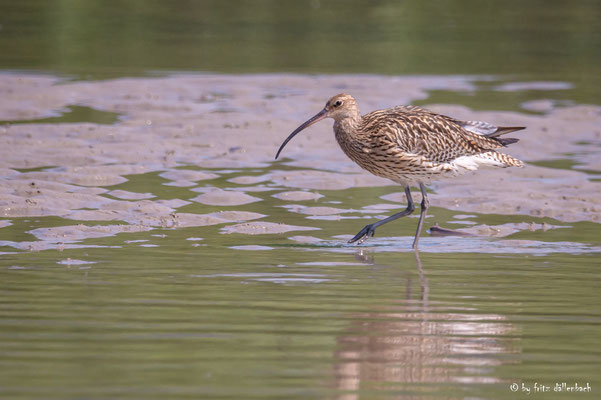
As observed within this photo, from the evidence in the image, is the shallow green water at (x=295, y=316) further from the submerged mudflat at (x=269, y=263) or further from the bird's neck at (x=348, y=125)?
the bird's neck at (x=348, y=125)

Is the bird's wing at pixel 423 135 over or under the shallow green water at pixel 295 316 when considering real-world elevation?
over

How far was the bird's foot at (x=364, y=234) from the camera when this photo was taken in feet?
31.8

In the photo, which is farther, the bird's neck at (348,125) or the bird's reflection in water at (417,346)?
the bird's neck at (348,125)

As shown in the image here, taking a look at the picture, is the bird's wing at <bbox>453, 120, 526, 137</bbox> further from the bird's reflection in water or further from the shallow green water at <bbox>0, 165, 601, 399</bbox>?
the bird's reflection in water

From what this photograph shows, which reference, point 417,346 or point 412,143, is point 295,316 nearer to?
point 417,346

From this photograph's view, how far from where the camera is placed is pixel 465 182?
12547 mm

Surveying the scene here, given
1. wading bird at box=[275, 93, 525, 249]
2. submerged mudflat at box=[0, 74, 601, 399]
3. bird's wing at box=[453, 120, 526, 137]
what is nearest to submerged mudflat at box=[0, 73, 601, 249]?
submerged mudflat at box=[0, 74, 601, 399]

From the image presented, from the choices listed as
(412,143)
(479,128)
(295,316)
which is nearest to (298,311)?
(295,316)

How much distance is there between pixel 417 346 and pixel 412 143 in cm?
439

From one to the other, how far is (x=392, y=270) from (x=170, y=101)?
9412 millimetres

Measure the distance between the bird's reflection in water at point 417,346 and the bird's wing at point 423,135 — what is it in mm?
3009

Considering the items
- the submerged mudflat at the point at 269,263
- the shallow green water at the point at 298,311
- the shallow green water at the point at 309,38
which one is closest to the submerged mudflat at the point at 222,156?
the submerged mudflat at the point at 269,263

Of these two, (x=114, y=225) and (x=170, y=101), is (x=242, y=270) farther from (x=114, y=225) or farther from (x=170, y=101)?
(x=170, y=101)

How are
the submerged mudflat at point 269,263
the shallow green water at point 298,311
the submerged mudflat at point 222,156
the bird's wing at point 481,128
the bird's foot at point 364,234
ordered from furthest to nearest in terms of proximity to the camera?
the bird's wing at point 481,128
the submerged mudflat at point 222,156
the bird's foot at point 364,234
the submerged mudflat at point 269,263
the shallow green water at point 298,311
